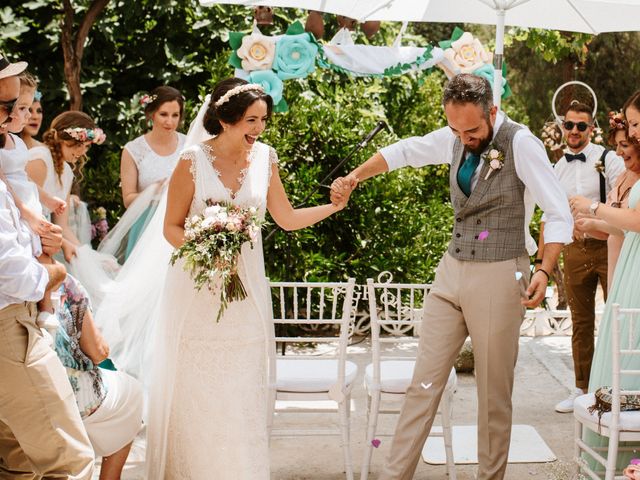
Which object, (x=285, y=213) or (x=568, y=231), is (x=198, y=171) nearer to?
(x=285, y=213)

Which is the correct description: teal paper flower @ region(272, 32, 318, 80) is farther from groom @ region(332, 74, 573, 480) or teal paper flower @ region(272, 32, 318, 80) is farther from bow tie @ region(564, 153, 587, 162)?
groom @ region(332, 74, 573, 480)

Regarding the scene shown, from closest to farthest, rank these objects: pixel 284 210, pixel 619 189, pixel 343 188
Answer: pixel 284 210, pixel 343 188, pixel 619 189

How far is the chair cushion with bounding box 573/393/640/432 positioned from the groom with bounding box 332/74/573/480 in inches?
12.4

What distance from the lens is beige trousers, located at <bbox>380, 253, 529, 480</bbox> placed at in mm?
3893

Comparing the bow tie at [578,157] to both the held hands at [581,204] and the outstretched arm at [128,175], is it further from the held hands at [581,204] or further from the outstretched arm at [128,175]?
the outstretched arm at [128,175]

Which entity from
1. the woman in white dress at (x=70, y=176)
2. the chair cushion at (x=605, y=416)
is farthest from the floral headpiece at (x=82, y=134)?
the chair cushion at (x=605, y=416)

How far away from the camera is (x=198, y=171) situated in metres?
3.92

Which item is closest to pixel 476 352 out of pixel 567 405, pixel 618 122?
pixel 618 122

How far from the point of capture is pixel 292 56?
19.0ft

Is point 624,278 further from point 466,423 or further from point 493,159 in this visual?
point 466,423

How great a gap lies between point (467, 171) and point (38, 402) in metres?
2.05

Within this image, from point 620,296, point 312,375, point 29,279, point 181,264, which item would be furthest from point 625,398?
point 29,279

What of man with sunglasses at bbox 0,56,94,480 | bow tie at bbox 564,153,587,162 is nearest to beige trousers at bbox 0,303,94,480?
man with sunglasses at bbox 0,56,94,480

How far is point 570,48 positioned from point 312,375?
4.84 m
